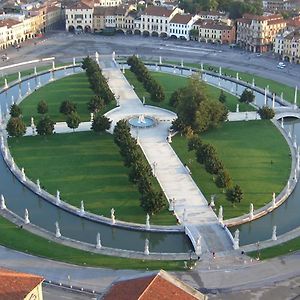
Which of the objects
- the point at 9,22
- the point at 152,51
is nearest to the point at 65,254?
the point at 152,51

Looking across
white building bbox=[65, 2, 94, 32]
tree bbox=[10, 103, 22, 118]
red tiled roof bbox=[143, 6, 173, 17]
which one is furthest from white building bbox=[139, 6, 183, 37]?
tree bbox=[10, 103, 22, 118]

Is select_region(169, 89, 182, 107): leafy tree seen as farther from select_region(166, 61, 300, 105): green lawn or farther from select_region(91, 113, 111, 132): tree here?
select_region(166, 61, 300, 105): green lawn

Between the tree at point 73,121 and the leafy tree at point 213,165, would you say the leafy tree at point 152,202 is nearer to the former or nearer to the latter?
the leafy tree at point 213,165

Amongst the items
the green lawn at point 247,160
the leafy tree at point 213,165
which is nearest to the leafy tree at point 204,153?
the leafy tree at point 213,165

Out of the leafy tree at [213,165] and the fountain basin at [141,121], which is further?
the fountain basin at [141,121]

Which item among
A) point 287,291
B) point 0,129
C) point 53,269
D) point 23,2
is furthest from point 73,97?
point 23,2

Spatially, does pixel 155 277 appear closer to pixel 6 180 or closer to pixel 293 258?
pixel 293 258

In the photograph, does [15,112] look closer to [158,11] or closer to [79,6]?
[158,11]
